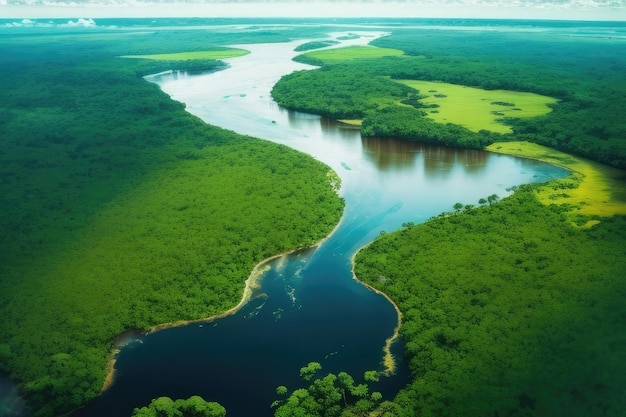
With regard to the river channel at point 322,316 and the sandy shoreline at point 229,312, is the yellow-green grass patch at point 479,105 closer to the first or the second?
the river channel at point 322,316

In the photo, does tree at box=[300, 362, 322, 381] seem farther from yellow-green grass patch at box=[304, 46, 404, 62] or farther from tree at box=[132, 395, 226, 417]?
yellow-green grass patch at box=[304, 46, 404, 62]

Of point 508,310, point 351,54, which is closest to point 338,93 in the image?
point 351,54

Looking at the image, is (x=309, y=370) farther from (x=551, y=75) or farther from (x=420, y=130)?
(x=551, y=75)

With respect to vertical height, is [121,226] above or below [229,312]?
above

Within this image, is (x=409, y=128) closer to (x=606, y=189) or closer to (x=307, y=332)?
(x=606, y=189)

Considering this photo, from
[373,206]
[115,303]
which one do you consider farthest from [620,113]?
[115,303]
